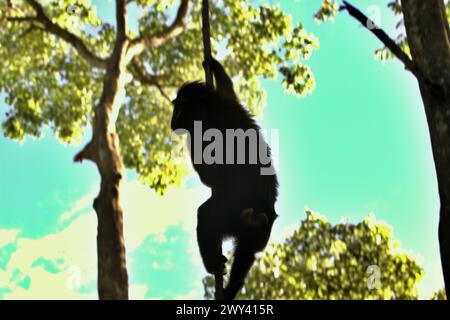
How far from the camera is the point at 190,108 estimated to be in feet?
20.8

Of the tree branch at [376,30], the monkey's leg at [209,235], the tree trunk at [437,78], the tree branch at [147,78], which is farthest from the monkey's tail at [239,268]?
the tree branch at [147,78]

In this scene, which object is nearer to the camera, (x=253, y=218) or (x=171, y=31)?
(x=253, y=218)

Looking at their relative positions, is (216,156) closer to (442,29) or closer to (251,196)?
(251,196)

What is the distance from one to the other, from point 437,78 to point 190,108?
9.68 feet

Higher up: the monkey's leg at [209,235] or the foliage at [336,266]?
the foliage at [336,266]

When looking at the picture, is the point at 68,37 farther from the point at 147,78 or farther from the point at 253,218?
the point at 253,218

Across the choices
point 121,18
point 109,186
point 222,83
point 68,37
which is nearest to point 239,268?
point 222,83

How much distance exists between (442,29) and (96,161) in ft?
29.8

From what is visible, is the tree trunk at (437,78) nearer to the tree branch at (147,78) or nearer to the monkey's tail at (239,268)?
the monkey's tail at (239,268)

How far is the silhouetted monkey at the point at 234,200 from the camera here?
17.8ft

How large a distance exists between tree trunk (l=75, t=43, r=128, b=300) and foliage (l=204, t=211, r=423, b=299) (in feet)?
32.0

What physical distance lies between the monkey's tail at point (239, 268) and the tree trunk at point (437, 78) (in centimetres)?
205

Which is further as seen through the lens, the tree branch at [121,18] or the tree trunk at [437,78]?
the tree branch at [121,18]
